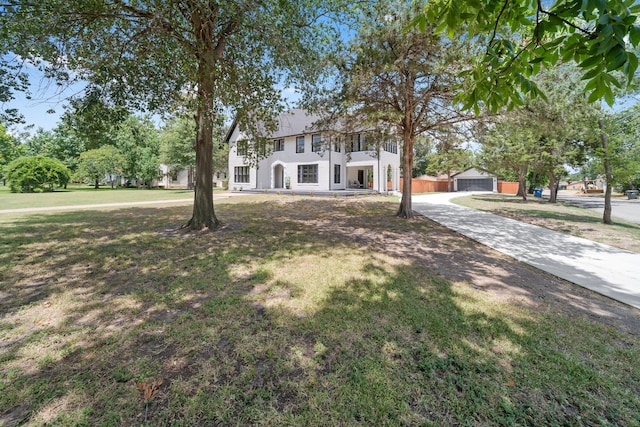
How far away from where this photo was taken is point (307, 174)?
26.1 meters

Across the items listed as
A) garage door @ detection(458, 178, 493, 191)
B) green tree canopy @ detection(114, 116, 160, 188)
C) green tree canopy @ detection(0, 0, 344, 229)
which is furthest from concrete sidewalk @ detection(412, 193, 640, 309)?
garage door @ detection(458, 178, 493, 191)

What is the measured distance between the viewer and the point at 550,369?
2.41 m

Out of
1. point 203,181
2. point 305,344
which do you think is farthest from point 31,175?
point 305,344

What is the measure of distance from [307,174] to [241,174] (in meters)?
9.35

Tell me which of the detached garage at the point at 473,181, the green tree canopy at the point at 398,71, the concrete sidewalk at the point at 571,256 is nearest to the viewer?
the concrete sidewalk at the point at 571,256

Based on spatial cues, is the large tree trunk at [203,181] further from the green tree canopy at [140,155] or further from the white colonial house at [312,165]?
the green tree canopy at [140,155]

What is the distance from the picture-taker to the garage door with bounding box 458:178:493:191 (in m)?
43.1

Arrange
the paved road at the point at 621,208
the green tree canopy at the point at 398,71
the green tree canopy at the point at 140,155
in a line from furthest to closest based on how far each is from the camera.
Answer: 1. the green tree canopy at the point at 140,155
2. the paved road at the point at 621,208
3. the green tree canopy at the point at 398,71

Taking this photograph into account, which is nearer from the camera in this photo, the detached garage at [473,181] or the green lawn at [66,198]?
the green lawn at [66,198]

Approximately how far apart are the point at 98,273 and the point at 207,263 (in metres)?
1.74

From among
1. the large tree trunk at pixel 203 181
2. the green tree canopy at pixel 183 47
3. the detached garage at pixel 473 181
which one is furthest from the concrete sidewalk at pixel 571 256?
the detached garage at pixel 473 181

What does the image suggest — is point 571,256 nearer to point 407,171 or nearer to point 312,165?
point 407,171

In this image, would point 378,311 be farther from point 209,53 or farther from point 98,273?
point 209,53

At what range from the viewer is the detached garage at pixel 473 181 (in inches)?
1670
